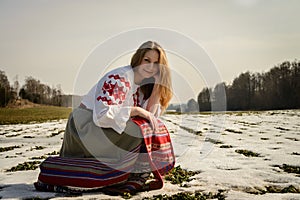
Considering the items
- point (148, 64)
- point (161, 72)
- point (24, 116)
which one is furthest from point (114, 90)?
point (24, 116)

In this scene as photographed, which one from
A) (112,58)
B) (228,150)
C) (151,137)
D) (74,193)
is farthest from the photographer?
(228,150)

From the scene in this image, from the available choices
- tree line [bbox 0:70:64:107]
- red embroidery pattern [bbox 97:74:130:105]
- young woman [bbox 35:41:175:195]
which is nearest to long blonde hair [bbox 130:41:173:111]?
young woman [bbox 35:41:175:195]

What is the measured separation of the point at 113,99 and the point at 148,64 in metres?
0.56

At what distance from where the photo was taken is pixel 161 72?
306cm

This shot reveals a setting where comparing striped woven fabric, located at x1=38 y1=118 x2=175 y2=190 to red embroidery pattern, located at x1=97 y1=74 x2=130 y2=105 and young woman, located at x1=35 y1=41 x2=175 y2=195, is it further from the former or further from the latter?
red embroidery pattern, located at x1=97 y1=74 x2=130 y2=105

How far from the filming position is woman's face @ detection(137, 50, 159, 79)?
116 inches

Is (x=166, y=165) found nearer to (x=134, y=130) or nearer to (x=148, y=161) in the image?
(x=148, y=161)

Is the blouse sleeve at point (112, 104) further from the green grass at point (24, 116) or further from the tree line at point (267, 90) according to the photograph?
the tree line at point (267, 90)

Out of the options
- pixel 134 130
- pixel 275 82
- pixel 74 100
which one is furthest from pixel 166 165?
pixel 275 82

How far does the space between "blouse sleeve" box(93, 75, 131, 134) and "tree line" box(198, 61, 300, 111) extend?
46664mm

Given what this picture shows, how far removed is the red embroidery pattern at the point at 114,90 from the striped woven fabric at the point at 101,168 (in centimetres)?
27

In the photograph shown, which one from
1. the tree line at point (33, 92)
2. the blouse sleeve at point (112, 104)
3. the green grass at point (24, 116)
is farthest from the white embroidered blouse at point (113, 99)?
the tree line at point (33, 92)

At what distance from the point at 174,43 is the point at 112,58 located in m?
0.76

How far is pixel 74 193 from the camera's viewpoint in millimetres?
Answer: 2678
